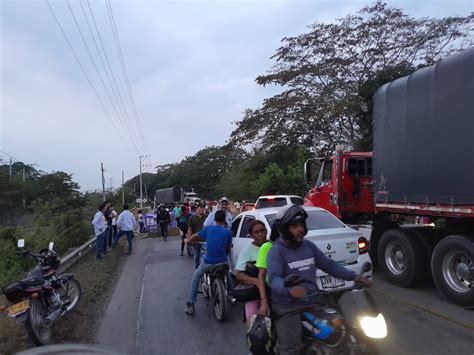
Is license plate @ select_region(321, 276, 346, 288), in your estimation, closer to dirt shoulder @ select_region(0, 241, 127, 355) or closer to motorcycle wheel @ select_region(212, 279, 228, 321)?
motorcycle wheel @ select_region(212, 279, 228, 321)

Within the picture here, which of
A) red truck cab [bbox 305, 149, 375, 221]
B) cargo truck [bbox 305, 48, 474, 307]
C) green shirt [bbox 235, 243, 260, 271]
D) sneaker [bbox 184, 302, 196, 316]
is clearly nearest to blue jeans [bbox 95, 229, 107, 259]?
red truck cab [bbox 305, 149, 375, 221]

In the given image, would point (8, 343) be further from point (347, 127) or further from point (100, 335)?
point (347, 127)

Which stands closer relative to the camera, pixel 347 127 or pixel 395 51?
pixel 395 51

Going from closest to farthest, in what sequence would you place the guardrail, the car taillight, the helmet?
the helmet
the car taillight
the guardrail

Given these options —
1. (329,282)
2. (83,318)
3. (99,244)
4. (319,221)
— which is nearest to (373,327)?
(329,282)

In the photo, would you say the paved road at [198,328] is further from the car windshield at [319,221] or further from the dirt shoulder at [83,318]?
the car windshield at [319,221]

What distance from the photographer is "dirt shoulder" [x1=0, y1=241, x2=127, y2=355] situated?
18.8 feet

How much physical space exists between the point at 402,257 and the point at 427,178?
186 cm

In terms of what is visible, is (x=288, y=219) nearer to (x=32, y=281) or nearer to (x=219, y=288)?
(x=219, y=288)

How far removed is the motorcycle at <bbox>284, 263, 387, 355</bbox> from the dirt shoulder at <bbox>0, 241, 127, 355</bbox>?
12.5 feet

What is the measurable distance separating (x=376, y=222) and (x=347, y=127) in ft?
62.1

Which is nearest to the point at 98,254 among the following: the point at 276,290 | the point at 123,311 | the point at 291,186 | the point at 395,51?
the point at 123,311

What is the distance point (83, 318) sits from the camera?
690 cm

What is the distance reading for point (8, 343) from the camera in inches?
220
